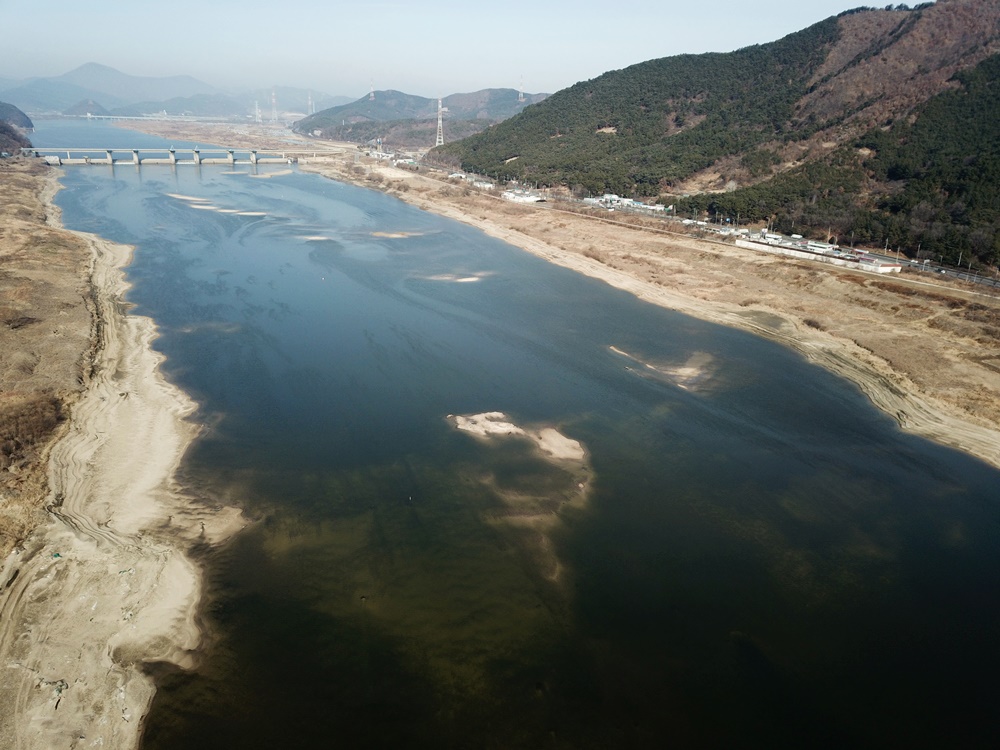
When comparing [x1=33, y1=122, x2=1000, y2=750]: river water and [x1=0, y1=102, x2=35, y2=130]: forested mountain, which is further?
[x1=0, y1=102, x2=35, y2=130]: forested mountain

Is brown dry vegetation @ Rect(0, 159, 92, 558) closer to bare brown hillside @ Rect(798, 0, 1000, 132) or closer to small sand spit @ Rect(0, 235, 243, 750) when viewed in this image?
small sand spit @ Rect(0, 235, 243, 750)

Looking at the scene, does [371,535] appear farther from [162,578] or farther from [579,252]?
[579,252]

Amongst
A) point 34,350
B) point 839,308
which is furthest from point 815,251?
point 34,350

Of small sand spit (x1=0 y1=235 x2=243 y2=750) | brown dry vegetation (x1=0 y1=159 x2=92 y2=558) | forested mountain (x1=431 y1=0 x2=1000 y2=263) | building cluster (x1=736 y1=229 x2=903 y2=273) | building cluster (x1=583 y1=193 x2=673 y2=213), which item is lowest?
small sand spit (x1=0 y1=235 x2=243 y2=750)

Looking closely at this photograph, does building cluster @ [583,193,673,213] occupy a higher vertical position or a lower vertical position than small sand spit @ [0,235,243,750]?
higher

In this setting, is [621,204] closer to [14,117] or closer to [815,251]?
[815,251]

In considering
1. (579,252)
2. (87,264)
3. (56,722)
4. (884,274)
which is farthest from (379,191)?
(56,722)

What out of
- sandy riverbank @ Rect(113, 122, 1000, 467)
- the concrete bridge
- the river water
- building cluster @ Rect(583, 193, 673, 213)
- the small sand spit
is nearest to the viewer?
the small sand spit

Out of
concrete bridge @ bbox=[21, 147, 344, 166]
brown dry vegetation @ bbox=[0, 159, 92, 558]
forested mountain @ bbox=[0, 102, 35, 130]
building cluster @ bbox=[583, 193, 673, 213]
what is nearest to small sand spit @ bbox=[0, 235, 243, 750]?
brown dry vegetation @ bbox=[0, 159, 92, 558]
